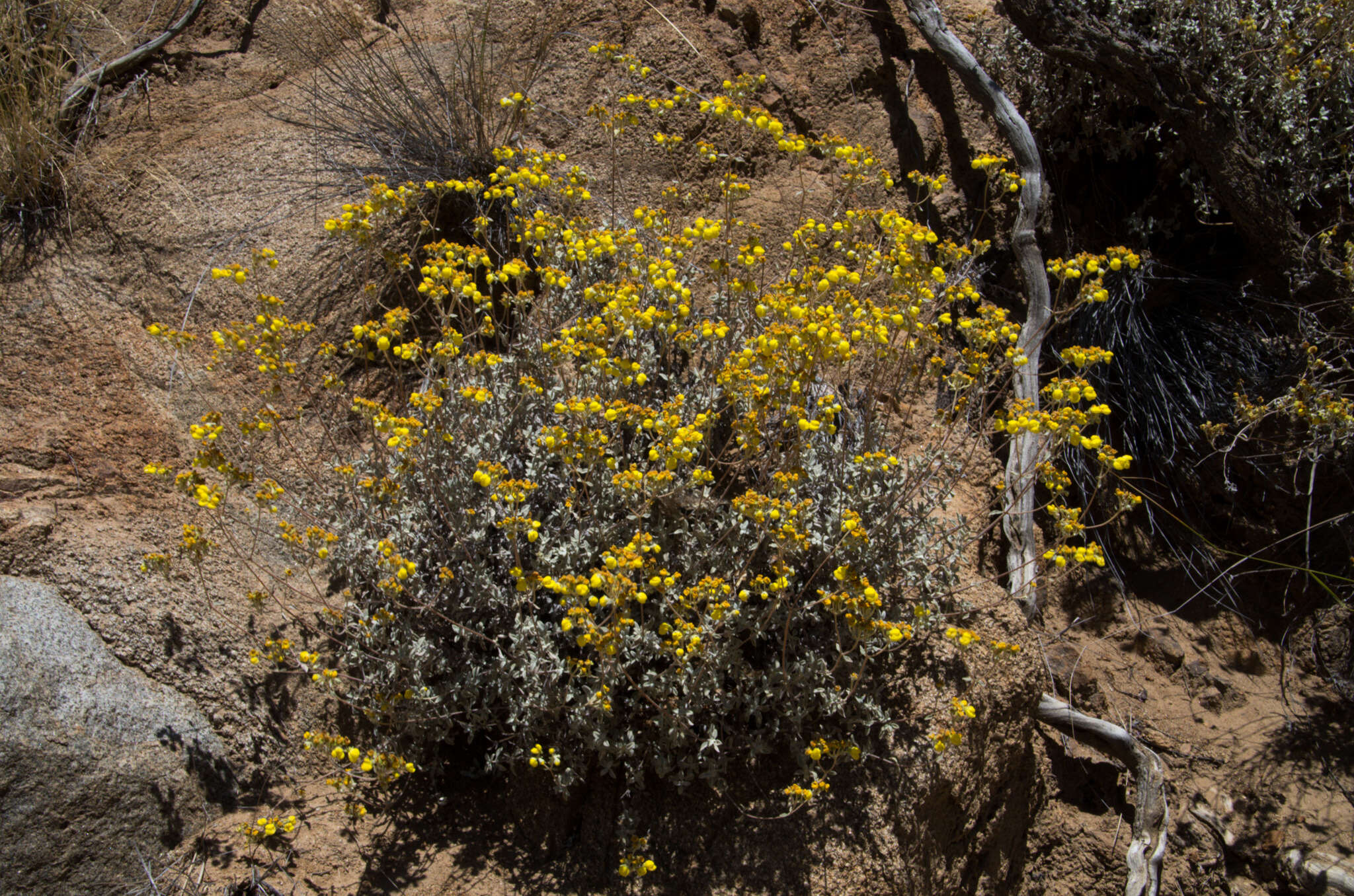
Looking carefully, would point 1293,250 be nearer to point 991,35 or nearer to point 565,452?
point 991,35

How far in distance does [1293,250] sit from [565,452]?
138 inches

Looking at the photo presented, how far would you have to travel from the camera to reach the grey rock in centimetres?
245

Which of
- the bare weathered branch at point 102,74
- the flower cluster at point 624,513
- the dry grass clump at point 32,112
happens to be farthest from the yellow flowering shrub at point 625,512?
the bare weathered branch at point 102,74

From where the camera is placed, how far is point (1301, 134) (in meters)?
3.88

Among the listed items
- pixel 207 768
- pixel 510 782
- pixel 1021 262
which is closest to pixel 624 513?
pixel 510 782

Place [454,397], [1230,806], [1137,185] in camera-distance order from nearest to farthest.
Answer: [454,397], [1230,806], [1137,185]

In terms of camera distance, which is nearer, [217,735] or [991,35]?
[217,735]

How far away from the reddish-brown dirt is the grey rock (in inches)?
2.7

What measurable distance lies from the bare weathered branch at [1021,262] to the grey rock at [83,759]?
300 cm

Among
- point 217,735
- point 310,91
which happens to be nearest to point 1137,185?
point 310,91

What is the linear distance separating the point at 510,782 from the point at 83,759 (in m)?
1.24

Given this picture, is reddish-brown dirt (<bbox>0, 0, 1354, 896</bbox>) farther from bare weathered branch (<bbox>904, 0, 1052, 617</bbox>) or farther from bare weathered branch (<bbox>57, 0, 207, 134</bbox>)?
bare weathered branch (<bbox>904, 0, 1052, 617</bbox>)

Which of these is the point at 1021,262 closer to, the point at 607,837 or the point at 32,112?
the point at 607,837

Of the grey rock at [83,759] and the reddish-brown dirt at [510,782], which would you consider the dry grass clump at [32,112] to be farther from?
the grey rock at [83,759]
